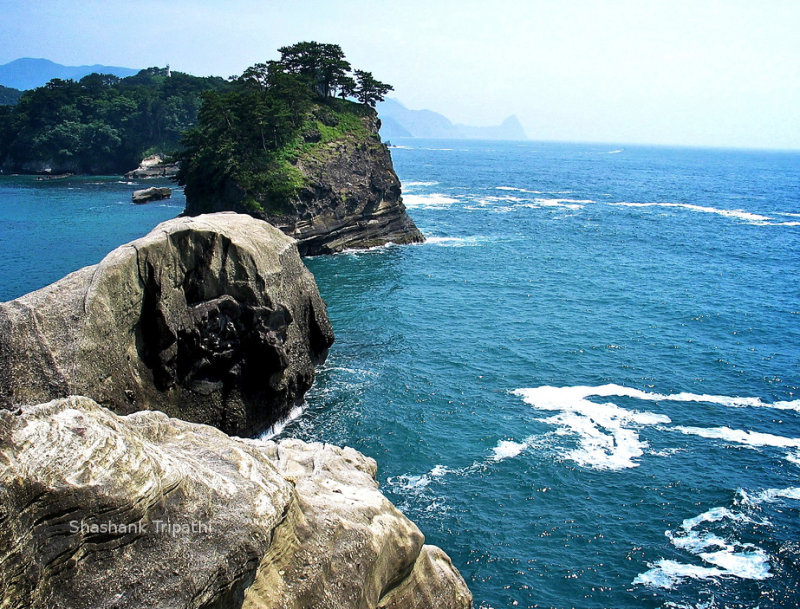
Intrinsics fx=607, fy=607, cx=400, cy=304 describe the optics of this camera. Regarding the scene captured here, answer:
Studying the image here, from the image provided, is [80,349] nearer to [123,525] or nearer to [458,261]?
[123,525]

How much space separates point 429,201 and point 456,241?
3967 centimetres

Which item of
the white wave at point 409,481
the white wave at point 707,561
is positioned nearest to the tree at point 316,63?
the white wave at point 409,481

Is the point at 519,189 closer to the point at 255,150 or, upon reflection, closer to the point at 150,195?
the point at 150,195

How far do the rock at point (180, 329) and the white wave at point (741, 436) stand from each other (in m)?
23.0

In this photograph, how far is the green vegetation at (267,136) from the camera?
74.7 metres

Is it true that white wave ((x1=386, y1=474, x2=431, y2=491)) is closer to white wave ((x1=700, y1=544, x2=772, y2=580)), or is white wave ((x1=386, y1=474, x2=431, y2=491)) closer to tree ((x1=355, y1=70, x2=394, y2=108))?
white wave ((x1=700, y1=544, x2=772, y2=580))

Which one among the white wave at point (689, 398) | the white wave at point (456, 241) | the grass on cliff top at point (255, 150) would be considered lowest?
the white wave at point (689, 398)

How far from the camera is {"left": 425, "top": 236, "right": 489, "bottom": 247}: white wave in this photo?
83.6 metres

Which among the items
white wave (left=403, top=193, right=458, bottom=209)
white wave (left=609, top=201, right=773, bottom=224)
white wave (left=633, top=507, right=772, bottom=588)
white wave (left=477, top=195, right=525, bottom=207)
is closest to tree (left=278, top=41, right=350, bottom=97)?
white wave (left=403, top=193, right=458, bottom=209)

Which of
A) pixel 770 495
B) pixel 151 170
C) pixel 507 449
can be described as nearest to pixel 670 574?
pixel 770 495

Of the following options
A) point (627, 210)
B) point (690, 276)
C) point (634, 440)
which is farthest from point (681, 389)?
point (627, 210)

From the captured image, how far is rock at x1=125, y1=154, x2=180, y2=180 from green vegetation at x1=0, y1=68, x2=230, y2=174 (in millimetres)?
2909

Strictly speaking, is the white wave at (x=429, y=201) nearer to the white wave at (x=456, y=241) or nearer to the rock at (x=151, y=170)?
the white wave at (x=456, y=241)

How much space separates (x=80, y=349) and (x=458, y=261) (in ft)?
175
